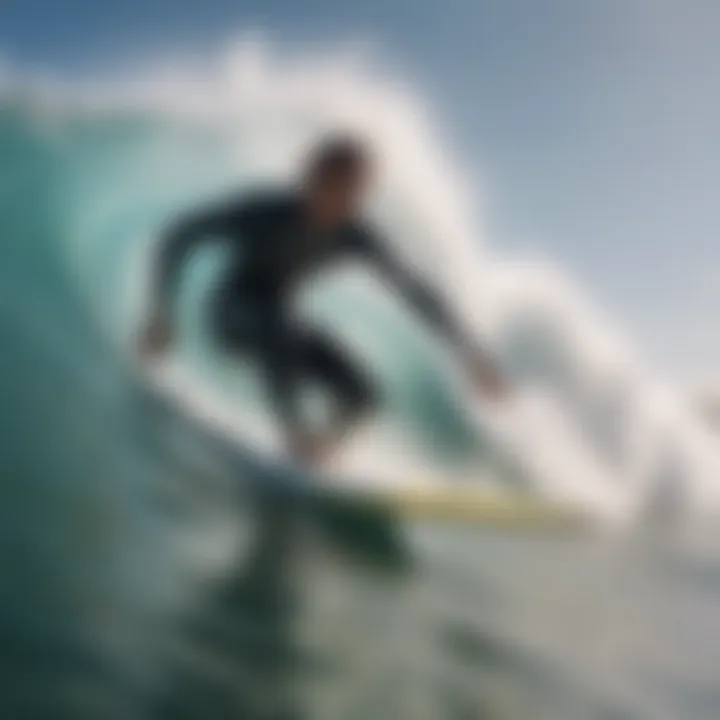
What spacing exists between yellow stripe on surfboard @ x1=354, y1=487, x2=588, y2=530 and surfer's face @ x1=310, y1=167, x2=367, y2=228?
0.32 m

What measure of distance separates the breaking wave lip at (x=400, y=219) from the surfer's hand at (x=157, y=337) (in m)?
0.03

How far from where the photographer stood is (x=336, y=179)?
131 centimetres

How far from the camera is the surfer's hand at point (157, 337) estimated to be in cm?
128

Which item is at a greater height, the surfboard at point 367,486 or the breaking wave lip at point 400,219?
the breaking wave lip at point 400,219

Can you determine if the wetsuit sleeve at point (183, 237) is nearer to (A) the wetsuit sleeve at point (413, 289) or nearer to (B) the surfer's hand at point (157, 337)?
(B) the surfer's hand at point (157, 337)

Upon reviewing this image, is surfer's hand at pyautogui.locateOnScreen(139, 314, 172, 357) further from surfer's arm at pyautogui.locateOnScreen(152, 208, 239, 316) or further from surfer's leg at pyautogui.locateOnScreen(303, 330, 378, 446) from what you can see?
surfer's leg at pyautogui.locateOnScreen(303, 330, 378, 446)

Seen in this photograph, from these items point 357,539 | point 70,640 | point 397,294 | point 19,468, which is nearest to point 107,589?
point 70,640

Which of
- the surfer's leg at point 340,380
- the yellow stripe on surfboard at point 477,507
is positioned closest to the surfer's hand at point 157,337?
the surfer's leg at point 340,380

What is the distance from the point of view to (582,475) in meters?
1.29

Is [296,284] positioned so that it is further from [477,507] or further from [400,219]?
[477,507]

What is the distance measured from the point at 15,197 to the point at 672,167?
0.78 m

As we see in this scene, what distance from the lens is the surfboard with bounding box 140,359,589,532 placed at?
4.15 ft

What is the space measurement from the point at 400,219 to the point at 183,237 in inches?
10.0

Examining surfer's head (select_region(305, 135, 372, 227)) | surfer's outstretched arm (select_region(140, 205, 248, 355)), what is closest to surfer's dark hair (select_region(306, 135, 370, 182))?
surfer's head (select_region(305, 135, 372, 227))
